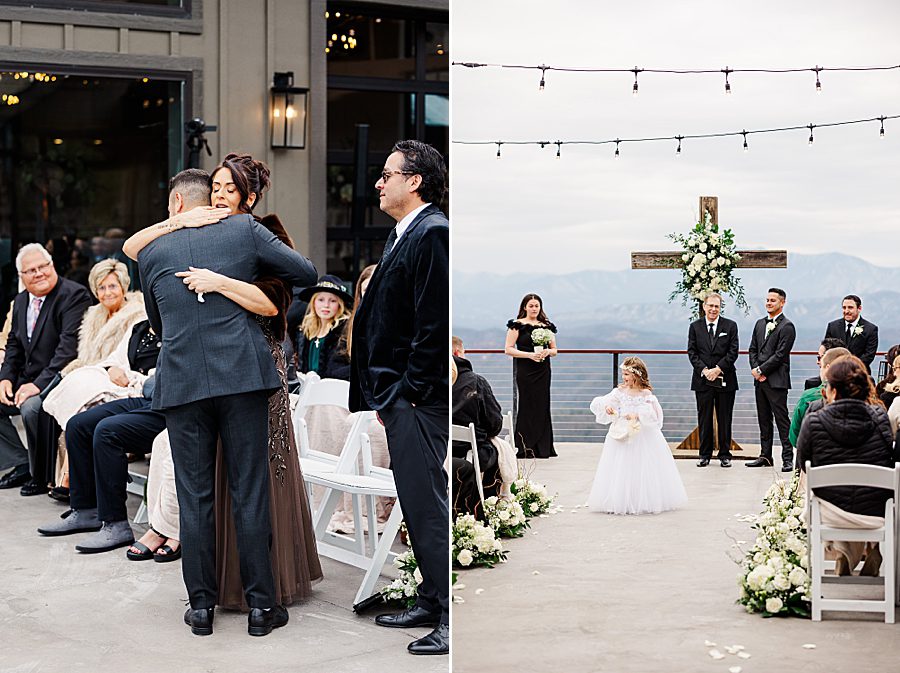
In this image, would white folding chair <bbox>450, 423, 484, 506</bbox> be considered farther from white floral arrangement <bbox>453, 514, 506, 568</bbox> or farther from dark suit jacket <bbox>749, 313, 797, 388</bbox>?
dark suit jacket <bbox>749, 313, 797, 388</bbox>

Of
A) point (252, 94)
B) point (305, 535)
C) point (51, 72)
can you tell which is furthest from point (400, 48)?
point (305, 535)

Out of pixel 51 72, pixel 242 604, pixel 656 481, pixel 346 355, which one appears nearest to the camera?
pixel 656 481

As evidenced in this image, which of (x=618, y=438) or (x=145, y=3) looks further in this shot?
(x=145, y=3)

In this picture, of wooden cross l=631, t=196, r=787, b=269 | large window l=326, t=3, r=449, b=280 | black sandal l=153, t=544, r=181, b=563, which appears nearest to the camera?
wooden cross l=631, t=196, r=787, b=269

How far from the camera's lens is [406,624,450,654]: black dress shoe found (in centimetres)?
354

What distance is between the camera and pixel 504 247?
3.25m

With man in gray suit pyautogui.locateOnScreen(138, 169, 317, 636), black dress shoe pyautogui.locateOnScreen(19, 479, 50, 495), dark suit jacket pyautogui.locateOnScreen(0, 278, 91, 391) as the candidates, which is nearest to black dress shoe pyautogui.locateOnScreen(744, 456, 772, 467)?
man in gray suit pyautogui.locateOnScreen(138, 169, 317, 636)

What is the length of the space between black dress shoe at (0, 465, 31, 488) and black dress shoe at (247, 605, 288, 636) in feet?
9.66

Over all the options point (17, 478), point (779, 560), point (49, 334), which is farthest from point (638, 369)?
point (17, 478)

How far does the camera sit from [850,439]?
10.3ft

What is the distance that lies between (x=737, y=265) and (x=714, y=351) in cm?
26

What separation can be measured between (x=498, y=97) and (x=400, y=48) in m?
4.69

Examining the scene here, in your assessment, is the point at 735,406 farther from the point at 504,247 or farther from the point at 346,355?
the point at 346,355

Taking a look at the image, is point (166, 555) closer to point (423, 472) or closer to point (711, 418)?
point (423, 472)
